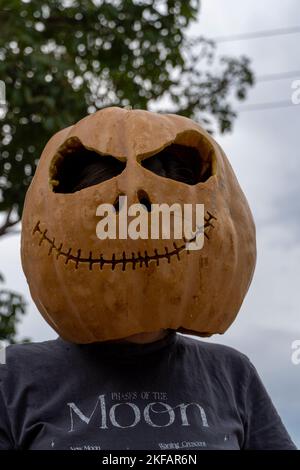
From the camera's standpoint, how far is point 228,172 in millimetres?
2105

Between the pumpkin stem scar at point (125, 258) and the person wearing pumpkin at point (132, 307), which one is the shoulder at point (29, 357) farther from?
the pumpkin stem scar at point (125, 258)

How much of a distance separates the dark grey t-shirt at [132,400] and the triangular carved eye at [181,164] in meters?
0.43

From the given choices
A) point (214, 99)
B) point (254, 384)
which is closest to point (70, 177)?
point (254, 384)

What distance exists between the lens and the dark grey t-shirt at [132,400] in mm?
1788

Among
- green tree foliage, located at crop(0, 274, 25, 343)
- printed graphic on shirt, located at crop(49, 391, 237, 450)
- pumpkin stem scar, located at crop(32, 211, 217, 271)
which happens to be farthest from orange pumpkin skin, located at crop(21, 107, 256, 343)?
green tree foliage, located at crop(0, 274, 25, 343)

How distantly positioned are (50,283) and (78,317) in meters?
0.12

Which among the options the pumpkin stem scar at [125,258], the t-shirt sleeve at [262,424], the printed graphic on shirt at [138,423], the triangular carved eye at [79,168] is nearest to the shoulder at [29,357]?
the printed graphic on shirt at [138,423]

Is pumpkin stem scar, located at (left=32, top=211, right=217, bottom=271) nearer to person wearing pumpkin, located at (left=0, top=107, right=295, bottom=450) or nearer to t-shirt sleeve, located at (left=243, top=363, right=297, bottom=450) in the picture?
person wearing pumpkin, located at (left=0, top=107, right=295, bottom=450)

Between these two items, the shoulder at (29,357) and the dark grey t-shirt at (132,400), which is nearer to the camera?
the dark grey t-shirt at (132,400)
